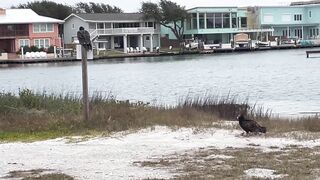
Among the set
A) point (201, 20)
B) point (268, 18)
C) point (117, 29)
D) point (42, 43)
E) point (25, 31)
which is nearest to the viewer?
point (25, 31)

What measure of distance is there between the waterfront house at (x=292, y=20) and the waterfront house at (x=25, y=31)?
137 ft

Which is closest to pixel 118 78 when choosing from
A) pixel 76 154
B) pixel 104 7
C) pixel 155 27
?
pixel 76 154

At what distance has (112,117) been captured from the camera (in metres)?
16.1

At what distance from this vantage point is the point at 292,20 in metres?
120

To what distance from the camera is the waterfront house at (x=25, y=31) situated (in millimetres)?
91688

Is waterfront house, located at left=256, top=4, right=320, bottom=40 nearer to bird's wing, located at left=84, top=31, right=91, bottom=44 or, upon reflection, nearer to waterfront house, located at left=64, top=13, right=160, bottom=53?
waterfront house, located at left=64, top=13, right=160, bottom=53

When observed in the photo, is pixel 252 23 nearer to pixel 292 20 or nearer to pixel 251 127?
pixel 292 20

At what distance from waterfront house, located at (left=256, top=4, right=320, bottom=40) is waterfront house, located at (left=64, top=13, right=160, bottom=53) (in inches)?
883

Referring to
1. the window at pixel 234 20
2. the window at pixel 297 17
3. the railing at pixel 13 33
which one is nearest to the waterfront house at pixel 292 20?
the window at pixel 297 17

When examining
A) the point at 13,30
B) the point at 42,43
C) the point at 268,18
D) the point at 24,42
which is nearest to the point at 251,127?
the point at 13,30

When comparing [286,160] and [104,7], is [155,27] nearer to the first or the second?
[104,7]

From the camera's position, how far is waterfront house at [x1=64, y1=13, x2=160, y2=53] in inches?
3964

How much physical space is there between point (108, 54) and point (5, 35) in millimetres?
16516

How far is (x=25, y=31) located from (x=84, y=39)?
79.8m
